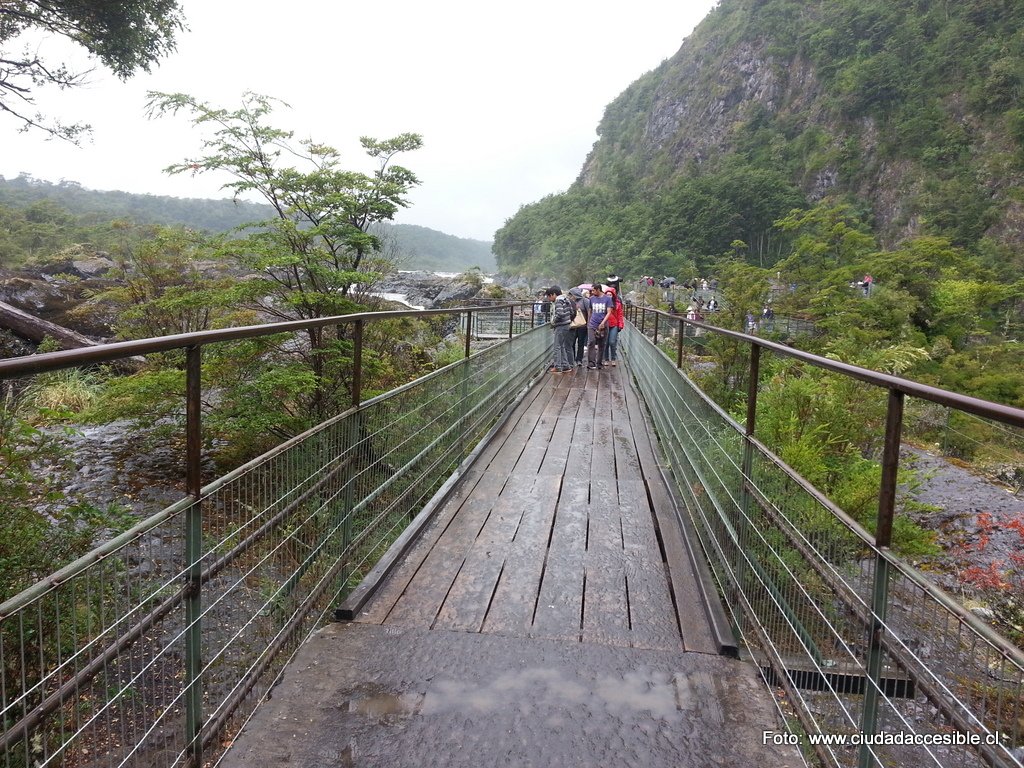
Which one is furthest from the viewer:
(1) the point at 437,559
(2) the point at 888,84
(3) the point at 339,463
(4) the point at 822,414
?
(2) the point at 888,84

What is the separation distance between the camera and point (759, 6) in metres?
103

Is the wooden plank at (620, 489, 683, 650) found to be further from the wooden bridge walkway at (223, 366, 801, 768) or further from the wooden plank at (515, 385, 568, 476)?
the wooden plank at (515, 385, 568, 476)

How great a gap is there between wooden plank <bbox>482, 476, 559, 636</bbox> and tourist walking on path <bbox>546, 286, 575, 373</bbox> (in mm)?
6621

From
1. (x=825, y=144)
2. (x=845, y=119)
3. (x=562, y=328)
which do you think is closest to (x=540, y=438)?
(x=562, y=328)

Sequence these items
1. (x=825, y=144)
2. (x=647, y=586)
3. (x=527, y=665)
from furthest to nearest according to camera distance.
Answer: (x=825, y=144)
(x=647, y=586)
(x=527, y=665)

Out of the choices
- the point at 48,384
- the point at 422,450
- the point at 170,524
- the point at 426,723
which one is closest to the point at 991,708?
the point at 426,723

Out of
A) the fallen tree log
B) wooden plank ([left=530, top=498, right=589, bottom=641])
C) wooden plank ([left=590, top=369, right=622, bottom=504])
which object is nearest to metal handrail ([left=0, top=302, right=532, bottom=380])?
wooden plank ([left=530, top=498, right=589, bottom=641])

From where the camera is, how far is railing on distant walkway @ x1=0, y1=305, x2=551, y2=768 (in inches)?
52.7

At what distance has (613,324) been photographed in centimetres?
1212

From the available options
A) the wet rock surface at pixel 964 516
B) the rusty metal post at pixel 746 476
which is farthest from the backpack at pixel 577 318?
the rusty metal post at pixel 746 476

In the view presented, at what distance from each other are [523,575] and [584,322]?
327 inches

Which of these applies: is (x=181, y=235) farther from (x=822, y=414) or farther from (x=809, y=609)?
(x=809, y=609)

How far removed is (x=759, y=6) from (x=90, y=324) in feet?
388

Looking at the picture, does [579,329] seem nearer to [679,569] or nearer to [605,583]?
[679,569]
